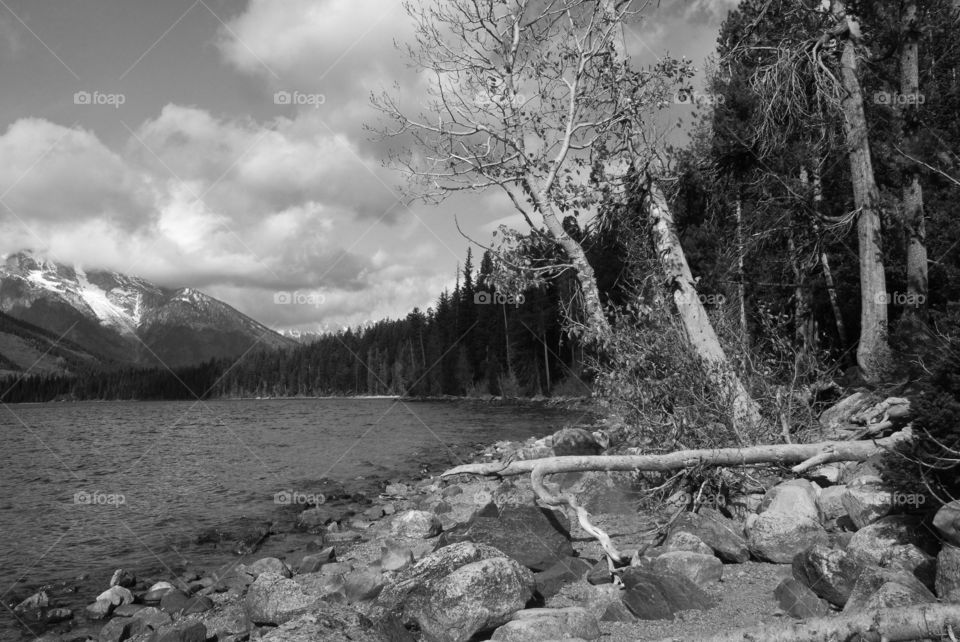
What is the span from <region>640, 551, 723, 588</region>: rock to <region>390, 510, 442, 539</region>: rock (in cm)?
476

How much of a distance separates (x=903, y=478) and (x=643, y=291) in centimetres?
593

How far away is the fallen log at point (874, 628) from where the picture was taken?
371 cm

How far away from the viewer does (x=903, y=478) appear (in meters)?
5.32

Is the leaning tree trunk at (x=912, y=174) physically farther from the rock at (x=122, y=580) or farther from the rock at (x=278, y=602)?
the rock at (x=122, y=580)

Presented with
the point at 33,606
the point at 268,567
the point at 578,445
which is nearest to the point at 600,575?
the point at 268,567

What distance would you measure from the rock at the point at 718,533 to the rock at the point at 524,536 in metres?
1.39

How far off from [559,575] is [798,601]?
2.45 meters

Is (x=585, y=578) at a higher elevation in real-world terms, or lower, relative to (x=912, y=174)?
lower

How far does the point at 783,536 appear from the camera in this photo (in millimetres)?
6680

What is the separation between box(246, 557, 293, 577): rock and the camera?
9586 mm

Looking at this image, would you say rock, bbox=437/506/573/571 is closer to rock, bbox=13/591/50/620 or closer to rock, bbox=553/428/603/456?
rock, bbox=553/428/603/456

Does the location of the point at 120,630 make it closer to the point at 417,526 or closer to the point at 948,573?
the point at 417,526

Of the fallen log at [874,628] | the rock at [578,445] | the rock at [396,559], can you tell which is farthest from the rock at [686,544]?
the rock at [578,445]

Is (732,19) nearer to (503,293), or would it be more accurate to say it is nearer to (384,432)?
(503,293)
